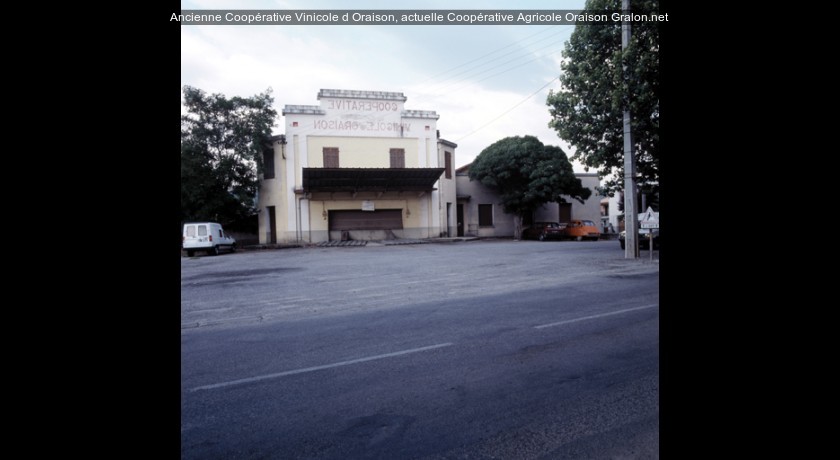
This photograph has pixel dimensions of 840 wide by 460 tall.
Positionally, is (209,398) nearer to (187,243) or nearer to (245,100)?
(187,243)

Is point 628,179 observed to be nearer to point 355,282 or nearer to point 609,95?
point 609,95

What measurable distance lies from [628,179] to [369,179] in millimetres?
16765

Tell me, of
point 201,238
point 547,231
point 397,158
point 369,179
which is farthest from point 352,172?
point 547,231

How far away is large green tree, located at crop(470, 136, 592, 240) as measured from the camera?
31.5 metres

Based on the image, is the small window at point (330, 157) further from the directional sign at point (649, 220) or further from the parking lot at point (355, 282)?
the directional sign at point (649, 220)

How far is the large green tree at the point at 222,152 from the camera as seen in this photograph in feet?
84.9

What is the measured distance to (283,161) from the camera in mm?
29375

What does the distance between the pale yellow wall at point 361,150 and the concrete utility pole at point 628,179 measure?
670 inches

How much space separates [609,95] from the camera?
50.5ft

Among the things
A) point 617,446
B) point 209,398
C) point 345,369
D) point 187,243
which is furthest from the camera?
point 187,243

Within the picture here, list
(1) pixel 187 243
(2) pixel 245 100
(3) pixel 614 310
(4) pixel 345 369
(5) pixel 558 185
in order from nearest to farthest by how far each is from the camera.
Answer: (4) pixel 345 369, (3) pixel 614 310, (1) pixel 187 243, (2) pixel 245 100, (5) pixel 558 185

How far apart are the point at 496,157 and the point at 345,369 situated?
29.8m
